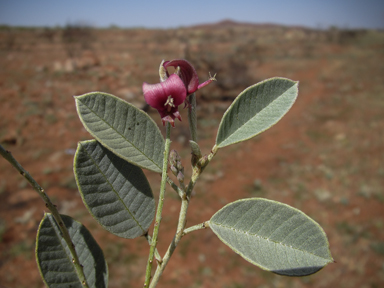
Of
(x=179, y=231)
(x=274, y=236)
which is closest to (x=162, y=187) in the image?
(x=179, y=231)

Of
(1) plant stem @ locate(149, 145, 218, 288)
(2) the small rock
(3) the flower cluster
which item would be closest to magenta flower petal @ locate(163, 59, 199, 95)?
(3) the flower cluster

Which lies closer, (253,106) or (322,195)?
(253,106)

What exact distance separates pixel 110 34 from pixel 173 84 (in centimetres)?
3009

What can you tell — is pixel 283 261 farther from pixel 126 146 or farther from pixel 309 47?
pixel 309 47

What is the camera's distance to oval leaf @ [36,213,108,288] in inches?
20.0

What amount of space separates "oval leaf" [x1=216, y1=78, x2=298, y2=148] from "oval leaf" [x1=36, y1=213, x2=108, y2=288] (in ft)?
1.08

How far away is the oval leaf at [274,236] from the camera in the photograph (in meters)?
0.44

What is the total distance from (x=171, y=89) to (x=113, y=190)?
204 millimetres

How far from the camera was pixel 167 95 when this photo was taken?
1.53 feet

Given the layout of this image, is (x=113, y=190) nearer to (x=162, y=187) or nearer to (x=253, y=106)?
(x=162, y=187)

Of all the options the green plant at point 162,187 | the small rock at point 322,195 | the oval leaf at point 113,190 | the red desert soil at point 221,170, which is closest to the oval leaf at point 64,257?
the green plant at point 162,187

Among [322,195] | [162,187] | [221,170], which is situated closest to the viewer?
[162,187]

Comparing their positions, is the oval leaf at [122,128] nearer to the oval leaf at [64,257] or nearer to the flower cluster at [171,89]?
the flower cluster at [171,89]

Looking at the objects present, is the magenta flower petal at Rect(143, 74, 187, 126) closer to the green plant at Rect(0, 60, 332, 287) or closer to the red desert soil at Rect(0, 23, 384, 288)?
the green plant at Rect(0, 60, 332, 287)
